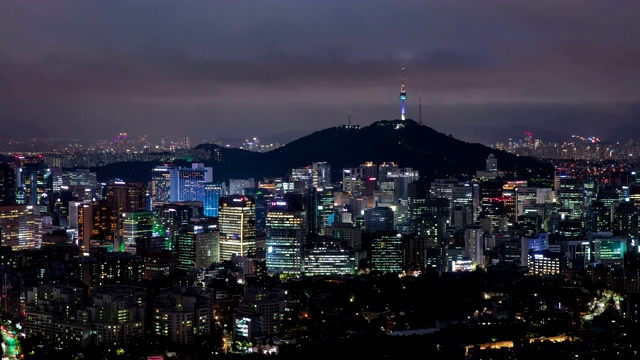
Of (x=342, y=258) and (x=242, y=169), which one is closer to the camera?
(x=342, y=258)

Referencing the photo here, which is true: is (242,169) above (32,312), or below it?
above

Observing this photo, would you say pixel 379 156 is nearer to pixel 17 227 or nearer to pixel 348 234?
pixel 348 234

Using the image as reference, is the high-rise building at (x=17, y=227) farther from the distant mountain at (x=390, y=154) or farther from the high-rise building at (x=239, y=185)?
the distant mountain at (x=390, y=154)

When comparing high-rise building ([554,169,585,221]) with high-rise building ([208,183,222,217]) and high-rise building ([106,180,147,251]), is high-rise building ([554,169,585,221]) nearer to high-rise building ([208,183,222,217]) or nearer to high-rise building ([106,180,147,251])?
high-rise building ([208,183,222,217])

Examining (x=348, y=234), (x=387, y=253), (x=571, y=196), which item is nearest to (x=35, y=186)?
(x=348, y=234)

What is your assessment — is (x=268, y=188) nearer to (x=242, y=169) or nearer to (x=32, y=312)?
(x=242, y=169)

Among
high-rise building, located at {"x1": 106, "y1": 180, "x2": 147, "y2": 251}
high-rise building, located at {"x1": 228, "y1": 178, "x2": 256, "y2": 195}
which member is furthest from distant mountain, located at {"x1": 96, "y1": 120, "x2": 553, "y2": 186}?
high-rise building, located at {"x1": 106, "y1": 180, "x2": 147, "y2": 251}

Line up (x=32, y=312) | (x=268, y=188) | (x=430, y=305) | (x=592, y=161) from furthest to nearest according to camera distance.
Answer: (x=592, y=161) < (x=268, y=188) < (x=430, y=305) < (x=32, y=312)

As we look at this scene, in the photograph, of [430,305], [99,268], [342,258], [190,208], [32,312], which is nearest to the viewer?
[32,312]

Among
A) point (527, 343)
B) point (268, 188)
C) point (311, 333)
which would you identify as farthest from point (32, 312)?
point (268, 188)
